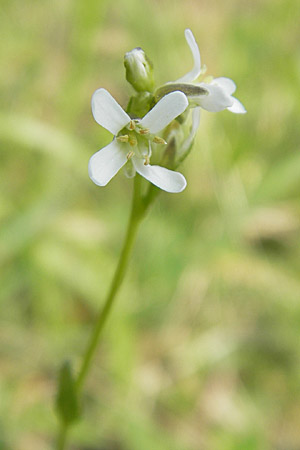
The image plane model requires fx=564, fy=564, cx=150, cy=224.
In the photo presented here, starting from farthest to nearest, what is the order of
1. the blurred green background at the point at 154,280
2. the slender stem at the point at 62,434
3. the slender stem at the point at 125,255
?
the blurred green background at the point at 154,280 < the slender stem at the point at 62,434 < the slender stem at the point at 125,255

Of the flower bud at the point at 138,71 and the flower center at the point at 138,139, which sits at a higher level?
the flower bud at the point at 138,71

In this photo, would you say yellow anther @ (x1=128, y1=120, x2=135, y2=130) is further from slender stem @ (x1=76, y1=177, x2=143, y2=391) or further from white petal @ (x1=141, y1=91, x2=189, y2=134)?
slender stem @ (x1=76, y1=177, x2=143, y2=391)

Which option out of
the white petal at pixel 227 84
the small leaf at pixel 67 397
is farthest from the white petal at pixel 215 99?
the small leaf at pixel 67 397

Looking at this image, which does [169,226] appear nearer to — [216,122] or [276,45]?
[216,122]

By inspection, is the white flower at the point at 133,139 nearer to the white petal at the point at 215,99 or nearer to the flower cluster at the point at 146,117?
the flower cluster at the point at 146,117

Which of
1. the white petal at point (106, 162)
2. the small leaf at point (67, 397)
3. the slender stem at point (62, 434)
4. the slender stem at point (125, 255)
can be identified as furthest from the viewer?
the slender stem at point (62, 434)

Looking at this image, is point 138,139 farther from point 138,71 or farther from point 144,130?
point 138,71

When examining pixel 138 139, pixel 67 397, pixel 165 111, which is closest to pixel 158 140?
pixel 138 139
